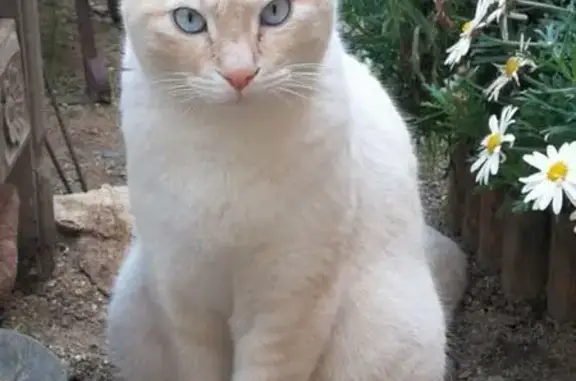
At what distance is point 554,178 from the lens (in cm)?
139

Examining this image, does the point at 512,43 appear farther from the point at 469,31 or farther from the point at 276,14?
the point at 276,14

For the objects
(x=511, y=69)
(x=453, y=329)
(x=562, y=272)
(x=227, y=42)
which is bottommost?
(x=453, y=329)

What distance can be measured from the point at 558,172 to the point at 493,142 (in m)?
0.15

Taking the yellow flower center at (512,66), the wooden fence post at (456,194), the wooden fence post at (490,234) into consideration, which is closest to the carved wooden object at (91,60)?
the wooden fence post at (456,194)

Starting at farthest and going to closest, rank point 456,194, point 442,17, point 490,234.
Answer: point 456,194
point 490,234
point 442,17

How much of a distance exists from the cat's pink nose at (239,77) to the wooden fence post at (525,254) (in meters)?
0.80

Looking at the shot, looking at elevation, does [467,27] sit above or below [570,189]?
above

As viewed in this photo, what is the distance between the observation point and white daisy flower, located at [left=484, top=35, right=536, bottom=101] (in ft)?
5.13

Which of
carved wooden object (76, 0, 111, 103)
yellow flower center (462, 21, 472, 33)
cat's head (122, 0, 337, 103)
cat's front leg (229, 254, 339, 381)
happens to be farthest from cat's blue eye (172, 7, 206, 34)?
carved wooden object (76, 0, 111, 103)

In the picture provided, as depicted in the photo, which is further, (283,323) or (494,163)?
(494,163)

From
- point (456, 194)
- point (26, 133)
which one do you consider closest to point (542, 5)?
point (456, 194)

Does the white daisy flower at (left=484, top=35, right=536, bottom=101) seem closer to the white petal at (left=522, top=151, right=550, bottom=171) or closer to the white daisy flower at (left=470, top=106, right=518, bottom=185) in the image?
the white daisy flower at (left=470, top=106, right=518, bottom=185)

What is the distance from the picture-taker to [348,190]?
1.34m

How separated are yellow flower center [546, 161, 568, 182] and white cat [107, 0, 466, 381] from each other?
0.66ft
